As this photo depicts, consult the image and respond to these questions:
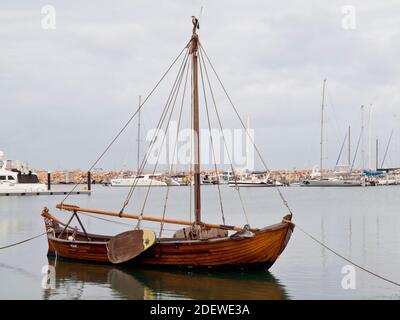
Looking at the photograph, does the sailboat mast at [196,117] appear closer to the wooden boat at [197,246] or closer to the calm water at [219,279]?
the wooden boat at [197,246]

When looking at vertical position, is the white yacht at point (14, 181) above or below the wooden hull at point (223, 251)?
below

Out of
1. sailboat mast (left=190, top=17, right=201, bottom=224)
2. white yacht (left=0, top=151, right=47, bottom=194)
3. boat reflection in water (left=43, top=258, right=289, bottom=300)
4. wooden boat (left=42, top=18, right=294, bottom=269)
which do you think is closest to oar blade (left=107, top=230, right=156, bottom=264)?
wooden boat (left=42, top=18, right=294, bottom=269)

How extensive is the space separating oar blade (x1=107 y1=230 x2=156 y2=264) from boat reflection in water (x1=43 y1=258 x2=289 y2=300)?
70cm

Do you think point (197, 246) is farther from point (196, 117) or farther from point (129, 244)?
point (196, 117)

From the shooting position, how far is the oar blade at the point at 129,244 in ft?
66.8

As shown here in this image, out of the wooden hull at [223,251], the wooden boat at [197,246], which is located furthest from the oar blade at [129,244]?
the wooden hull at [223,251]

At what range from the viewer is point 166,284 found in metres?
19.4

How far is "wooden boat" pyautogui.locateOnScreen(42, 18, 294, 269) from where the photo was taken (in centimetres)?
1944

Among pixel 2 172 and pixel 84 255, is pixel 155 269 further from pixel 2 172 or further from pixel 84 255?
pixel 2 172

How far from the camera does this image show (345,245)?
98.7ft

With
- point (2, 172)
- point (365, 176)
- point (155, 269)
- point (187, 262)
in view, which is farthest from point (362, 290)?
point (365, 176)

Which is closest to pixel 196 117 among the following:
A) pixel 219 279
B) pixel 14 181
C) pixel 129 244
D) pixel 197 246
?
Answer: pixel 197 246

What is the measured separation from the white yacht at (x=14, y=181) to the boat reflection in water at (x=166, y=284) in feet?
211
